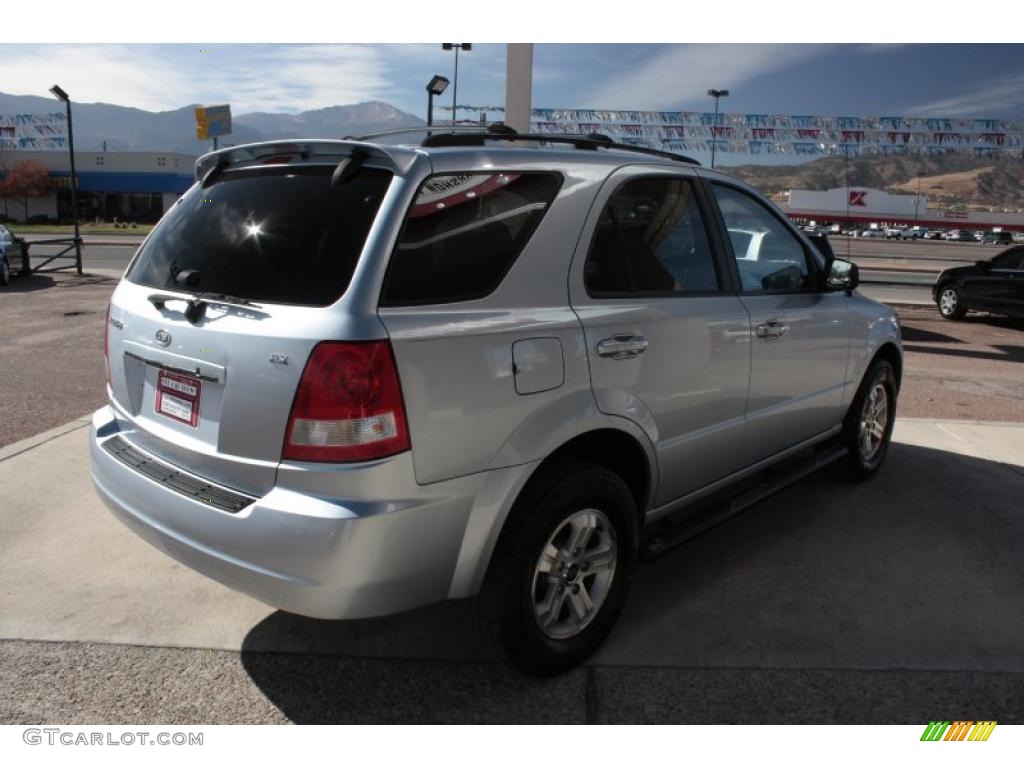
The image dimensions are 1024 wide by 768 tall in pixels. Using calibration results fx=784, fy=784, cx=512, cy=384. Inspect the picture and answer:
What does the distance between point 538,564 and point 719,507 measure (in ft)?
3.82

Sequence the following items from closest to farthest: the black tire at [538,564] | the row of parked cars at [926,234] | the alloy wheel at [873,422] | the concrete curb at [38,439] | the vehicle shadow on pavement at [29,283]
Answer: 1. the black tire at [538,564]
2. the alloy wheel at [873,422]
3. the concrete curb at [38,439]
4. the vehicle shadow on pavement at [29,283]
5. the row of parked cars at [926,234]

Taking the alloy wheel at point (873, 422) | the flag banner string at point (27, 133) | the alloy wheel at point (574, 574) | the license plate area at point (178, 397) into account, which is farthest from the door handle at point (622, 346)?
the flag banner string at point (27, 133)

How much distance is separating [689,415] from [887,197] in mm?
79413

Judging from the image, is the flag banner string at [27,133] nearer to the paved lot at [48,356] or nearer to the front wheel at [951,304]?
the paved lot at [48,356]

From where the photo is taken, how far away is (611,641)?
310cm

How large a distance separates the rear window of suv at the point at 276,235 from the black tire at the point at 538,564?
948mm

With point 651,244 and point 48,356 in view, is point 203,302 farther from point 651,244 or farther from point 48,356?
point 48,356

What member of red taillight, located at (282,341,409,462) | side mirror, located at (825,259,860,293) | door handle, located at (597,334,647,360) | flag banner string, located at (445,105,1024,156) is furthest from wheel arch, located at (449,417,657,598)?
flag banner string, located at (445,105,1024,156)

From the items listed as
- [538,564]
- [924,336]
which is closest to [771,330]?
[538,564]

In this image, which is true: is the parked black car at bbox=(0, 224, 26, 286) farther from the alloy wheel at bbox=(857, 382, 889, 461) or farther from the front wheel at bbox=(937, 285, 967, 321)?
the front wheel at bbox=(937, 285, 967, 321)

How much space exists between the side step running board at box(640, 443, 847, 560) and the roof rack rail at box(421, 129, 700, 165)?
1540 mm

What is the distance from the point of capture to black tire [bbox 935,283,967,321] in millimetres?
13625

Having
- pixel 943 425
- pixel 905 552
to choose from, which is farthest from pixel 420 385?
pixel 943 425

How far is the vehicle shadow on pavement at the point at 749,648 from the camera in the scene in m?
2.68
